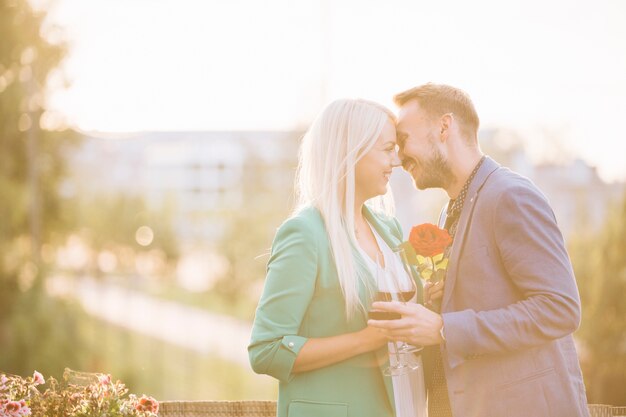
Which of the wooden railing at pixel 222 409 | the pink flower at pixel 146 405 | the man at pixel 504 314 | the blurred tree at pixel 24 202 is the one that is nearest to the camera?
the man at pixel 504 314

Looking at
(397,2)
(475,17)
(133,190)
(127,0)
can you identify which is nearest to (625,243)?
(475,17)

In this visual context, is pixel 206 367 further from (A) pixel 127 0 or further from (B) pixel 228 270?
(A) pixel 127 0

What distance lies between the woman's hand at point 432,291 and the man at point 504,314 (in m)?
0.04

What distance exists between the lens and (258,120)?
13414 millimetres

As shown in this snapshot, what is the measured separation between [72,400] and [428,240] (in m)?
1.26

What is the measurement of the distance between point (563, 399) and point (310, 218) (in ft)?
3.01

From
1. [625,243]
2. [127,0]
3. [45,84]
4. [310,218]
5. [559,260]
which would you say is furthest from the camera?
Result: [127,0]

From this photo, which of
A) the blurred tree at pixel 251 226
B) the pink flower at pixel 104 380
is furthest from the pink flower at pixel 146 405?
the blurred tree at pixel 251 226

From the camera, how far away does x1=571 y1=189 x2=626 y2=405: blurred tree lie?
798cm

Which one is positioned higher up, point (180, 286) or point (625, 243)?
point (625, 243)

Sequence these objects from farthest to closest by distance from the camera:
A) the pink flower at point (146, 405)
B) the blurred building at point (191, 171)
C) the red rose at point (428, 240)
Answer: the blurred building at point (191, 171) < the pink flower at point (146, 405) < the red rose at point (428, 240)

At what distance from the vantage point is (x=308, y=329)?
236 cm

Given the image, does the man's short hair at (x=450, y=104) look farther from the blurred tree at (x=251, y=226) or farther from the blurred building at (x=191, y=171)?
the blurred tree at (x=251, y=226)

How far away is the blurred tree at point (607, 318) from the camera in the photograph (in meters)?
7.98
